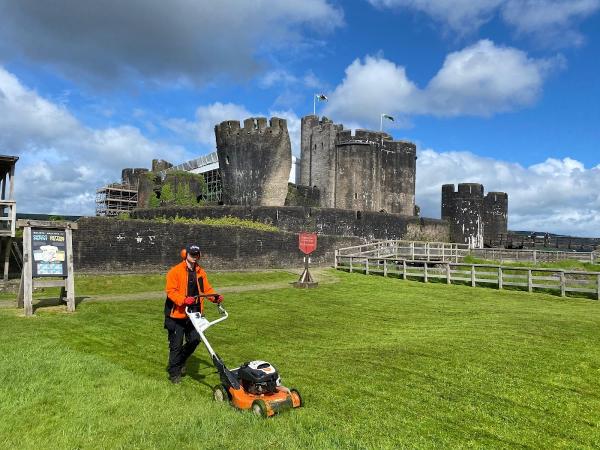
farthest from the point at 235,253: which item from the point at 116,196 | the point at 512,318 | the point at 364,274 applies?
the point at 116,196

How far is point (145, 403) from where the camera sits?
17.0ft

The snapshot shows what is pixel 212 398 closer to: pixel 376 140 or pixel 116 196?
pixel 376 140

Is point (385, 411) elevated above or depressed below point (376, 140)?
below

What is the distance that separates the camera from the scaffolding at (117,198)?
4647cm

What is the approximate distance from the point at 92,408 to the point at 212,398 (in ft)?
3.94

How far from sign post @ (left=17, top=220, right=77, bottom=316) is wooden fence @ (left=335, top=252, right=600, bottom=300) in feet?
40.8

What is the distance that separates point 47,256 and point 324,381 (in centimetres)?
796

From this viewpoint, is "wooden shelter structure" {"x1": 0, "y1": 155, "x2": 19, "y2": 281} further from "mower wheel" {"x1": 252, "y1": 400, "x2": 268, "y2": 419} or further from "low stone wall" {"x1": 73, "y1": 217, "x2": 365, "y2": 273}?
"mower wheel" {"x1": 252, "y1": 400, "x2": 268, "y2": 419}

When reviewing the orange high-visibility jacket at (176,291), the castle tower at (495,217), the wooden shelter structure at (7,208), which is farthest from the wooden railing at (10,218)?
the castle tower at (495,217)

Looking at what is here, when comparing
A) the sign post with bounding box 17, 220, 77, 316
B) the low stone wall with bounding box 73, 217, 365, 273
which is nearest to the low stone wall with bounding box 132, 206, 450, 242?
the low stone wall with bounding box 73, 217, 365, 273

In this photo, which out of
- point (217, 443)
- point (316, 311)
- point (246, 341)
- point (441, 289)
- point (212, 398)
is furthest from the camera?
point (441, 289)

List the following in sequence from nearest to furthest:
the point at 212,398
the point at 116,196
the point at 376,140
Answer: the point at 212,398 < the point at 376,140 < the point at 116,196

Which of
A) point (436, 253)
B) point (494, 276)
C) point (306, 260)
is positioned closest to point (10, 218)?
point (306, 260)

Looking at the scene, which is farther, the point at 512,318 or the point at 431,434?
the point at 512,318
